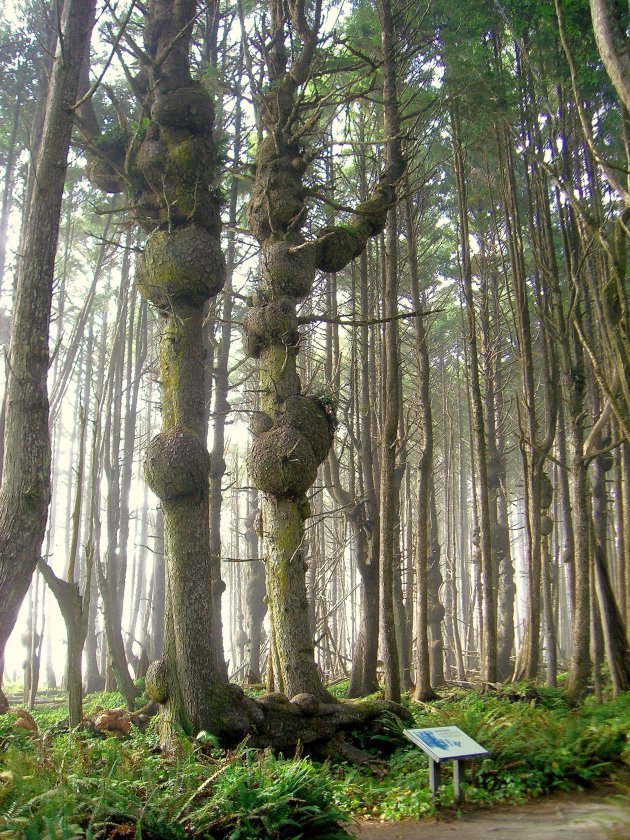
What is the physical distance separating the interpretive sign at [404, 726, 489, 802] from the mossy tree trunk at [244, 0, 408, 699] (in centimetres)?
165

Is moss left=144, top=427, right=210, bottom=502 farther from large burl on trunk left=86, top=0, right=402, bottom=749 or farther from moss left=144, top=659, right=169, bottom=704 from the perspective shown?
moss left=144, top=659, right=169, bottom=704

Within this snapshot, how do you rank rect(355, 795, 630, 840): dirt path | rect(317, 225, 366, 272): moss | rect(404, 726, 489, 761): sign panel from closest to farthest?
rect(355, 795, 630, 840): dirt path < rect(404, 726, 489, 761): sign panel < rect(317, 225, 366, 272): moss

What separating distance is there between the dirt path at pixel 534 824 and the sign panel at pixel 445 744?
436 mm

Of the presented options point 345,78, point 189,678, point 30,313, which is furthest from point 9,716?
point 345,78

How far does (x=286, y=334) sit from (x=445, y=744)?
4126 millimetres

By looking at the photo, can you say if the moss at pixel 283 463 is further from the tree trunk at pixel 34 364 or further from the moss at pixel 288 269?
the tree trunk at pixel 34 364

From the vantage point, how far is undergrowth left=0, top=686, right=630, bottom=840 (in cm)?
332

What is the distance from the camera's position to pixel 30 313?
5363mm

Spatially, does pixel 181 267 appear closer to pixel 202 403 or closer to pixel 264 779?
pixel 202 403

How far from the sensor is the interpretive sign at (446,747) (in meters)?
4.40

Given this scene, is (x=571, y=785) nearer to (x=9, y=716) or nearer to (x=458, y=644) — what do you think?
(x=9, y=716)

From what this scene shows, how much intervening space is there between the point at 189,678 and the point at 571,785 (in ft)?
10.5

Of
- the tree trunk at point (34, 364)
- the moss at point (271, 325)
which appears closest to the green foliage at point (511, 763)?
the tree trunk at point (34, 364)

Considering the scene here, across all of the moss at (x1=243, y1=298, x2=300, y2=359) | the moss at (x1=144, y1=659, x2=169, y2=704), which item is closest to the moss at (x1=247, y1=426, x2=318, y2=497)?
the moss at (x1=243, y1=298, x2=300, y2=359)
